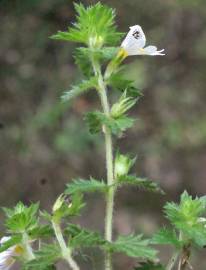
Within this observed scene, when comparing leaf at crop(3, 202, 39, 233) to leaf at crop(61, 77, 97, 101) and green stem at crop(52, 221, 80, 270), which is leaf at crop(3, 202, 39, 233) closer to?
green stem at crop(52, 221, 80, 270)

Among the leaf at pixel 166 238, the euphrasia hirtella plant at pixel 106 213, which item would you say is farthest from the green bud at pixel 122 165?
the leaf at pixel 166 238

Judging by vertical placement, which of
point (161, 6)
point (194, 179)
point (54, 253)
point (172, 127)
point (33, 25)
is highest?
point (161, 6)

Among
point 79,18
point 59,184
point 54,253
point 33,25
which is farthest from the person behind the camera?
point 59,184

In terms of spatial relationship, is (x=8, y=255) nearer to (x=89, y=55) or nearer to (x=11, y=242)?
(x=11, y=242)

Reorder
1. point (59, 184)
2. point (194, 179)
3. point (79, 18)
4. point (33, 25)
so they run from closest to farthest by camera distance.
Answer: point (79, 18), point (33, 25), point (59, 184), point (194, 179)

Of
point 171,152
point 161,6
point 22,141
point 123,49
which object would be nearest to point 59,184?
point 22,141

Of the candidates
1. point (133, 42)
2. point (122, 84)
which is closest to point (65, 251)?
point (122, 84)

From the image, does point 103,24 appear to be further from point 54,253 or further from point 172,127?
point 172,127

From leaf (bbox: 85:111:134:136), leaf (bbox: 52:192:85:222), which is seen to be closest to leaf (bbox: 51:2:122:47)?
leaf (bbox: 85:111:134:136)
